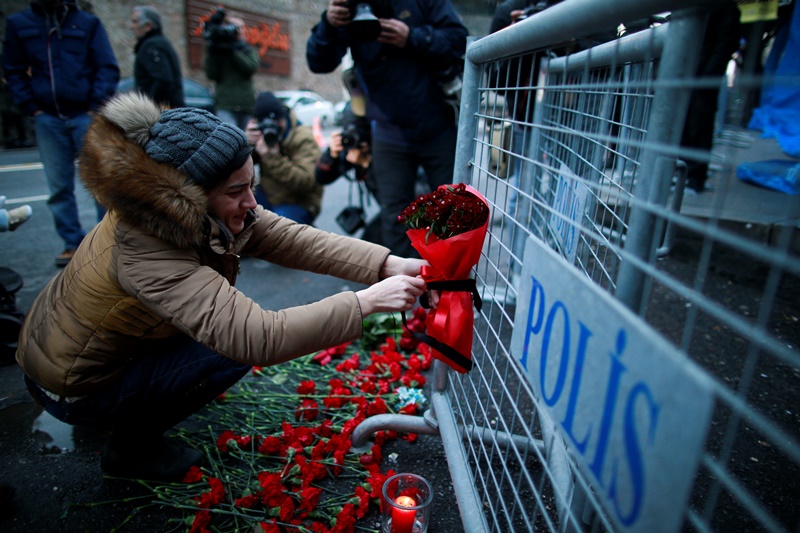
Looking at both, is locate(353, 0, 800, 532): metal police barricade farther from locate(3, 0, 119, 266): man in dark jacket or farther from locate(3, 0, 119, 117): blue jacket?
locate(3, 0, 119, 117): blue jacket

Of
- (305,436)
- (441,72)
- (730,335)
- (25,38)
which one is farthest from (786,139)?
(25,38)

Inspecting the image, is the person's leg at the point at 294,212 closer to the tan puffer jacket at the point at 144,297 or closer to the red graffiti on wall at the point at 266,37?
the tan puffer jacket at the point at 144,297

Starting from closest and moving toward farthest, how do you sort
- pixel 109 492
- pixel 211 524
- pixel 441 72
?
pixel 211 524 < pixel 109 492 < pixel 441 72

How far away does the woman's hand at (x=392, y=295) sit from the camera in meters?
1.57

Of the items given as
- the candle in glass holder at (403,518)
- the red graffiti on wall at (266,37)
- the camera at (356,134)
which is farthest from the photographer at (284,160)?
the red graffiti on wall at (266,37)

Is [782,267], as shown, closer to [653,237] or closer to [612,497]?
[653,237]

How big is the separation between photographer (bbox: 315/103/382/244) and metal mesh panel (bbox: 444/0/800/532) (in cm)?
110

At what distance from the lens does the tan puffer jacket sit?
1.47 m

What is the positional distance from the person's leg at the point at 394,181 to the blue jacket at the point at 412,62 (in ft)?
0.43

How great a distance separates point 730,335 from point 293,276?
2842 mm

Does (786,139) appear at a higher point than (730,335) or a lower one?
higher

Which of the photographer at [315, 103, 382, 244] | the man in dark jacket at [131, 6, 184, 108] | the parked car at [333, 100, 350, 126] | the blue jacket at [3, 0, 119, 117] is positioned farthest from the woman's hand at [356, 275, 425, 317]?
the man in dark jacket at [131, 6, 184, 108]

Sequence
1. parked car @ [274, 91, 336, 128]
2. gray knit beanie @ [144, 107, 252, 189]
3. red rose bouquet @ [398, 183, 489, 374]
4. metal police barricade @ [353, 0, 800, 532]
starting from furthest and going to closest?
1. parked car @ [274, 91, 336, 128]
2. gray knit beanie @ [144, 107, 252, 189]
3. red rose bouquet @ [398, 183, 489, 374]
4. metal police barricade @ [353, 0, 800, 532]

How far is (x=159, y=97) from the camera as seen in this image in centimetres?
470
